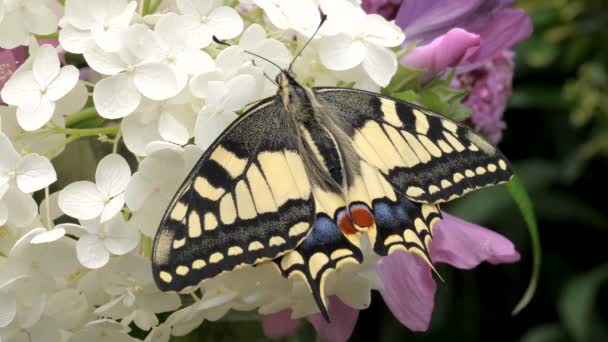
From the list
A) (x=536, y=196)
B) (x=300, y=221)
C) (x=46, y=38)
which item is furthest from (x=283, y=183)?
(x=536, y=196)

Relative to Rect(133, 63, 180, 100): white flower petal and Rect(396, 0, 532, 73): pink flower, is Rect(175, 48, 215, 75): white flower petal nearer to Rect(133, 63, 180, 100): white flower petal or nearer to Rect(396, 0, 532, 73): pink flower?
Rect(133, 63, 180, 100): white flower petal

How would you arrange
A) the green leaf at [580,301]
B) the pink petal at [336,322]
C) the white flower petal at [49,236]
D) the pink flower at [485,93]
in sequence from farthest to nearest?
the green leaf at [580,301]
the pink flower at [485,93]
the pink petal at [336,322]
the white flower petal at [49,236]

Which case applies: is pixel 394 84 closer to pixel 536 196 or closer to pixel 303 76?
pixel 303 76

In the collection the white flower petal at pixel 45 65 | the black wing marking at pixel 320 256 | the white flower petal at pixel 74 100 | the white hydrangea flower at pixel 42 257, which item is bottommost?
the white hydrangea flower at pixel 42 257

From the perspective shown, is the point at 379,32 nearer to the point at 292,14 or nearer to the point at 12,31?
the point at 292,14

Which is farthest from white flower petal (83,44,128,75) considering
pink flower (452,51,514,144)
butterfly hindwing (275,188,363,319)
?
pink flower (452,51,514,144)

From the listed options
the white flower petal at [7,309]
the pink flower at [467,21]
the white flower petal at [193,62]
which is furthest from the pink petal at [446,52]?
the white flower petal at [7,309]

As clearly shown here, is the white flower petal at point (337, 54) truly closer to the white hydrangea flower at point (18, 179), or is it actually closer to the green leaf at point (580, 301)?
the white hydrangea flower at point (18, 179)
